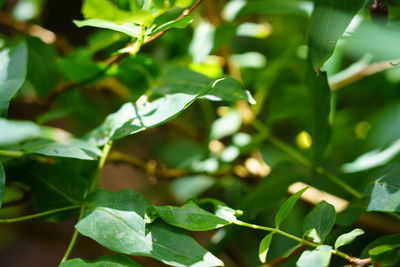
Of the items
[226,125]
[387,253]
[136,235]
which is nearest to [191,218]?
[136,235]

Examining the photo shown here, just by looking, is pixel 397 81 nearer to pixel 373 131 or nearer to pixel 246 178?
pixel 373 131

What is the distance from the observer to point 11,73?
47cm

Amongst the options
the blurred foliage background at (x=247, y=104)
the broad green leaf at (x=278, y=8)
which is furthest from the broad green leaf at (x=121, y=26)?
the broad green leaf at (x=278, y=8)

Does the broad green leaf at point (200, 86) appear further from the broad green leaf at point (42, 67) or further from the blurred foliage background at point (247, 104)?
the broad green leaf at point (42, 67)

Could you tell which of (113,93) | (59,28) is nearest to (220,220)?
(113,93)

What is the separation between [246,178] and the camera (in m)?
0.74

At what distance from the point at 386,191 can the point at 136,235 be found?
0.68 feet

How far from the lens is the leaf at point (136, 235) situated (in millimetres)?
386

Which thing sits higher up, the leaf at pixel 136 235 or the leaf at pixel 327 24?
the leaf at pixel 327 24

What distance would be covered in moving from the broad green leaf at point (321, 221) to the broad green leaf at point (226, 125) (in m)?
0.31

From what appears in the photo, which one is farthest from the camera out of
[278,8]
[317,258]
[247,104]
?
[247,104]

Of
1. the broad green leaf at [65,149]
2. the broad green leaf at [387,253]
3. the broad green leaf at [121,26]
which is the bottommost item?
the broad green leaf at [387,253]

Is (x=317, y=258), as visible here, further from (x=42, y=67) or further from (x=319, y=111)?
(x=42, y=67)

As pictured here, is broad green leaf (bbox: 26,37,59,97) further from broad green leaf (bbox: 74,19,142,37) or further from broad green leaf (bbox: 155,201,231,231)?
broad green leaf (bbox: 155,201,231,231)
